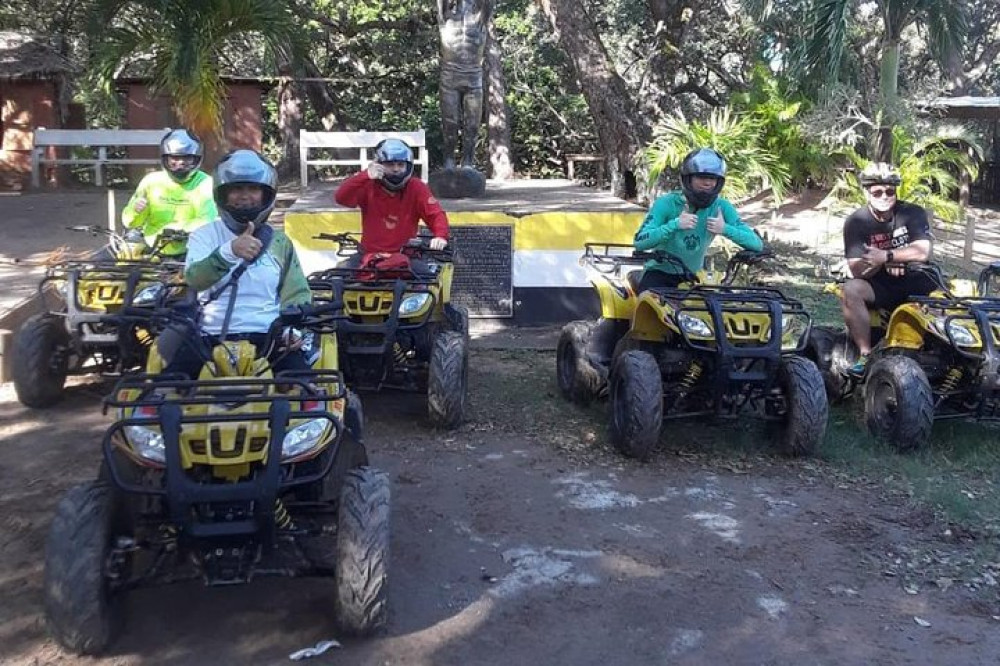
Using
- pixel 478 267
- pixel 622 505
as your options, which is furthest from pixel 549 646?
pixel 478 267

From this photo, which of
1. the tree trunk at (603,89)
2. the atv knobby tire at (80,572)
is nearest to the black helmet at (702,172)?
the atv knobby tire at (80,572)

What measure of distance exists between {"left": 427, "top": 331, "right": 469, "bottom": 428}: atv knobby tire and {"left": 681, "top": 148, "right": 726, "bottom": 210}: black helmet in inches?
69.3

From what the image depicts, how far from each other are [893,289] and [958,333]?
1.15 meters

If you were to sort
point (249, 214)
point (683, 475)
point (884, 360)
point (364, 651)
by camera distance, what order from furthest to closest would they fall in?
1. point (884, 360)
2. point (683, 475)
3. point (249, 214)
4. point (364, 651)

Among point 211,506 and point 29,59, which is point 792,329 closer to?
point 211,506

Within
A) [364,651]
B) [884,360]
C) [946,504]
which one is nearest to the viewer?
[364,651]

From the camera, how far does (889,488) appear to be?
20.0 feet

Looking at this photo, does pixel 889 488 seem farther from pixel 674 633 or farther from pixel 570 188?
pixel 570 188

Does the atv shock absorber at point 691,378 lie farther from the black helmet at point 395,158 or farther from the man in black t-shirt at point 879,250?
the black helmet at point 395,158

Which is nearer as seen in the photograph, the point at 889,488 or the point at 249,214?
the point at 249,214

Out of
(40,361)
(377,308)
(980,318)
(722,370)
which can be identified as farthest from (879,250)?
(40,361)

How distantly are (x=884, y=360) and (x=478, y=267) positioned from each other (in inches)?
192

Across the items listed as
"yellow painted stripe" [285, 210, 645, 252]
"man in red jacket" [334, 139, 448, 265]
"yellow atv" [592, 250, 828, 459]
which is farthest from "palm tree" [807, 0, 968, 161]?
"yellow atv" [592, 250, 828, 459]

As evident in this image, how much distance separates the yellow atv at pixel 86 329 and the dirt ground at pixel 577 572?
0.40 meters
